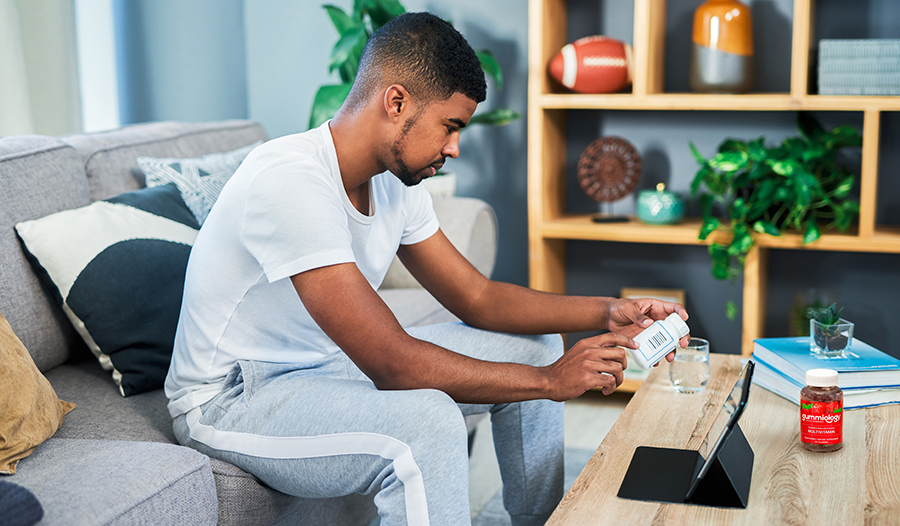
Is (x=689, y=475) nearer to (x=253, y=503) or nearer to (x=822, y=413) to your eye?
(x=822, y=413)

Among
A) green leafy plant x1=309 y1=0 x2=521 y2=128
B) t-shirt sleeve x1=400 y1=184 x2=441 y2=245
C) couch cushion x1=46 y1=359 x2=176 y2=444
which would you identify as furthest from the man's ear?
green leafy plant x1=309 y1=0 x2=521 y2=128

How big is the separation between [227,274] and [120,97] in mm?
1508

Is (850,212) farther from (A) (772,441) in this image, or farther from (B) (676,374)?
(A) (772,441)

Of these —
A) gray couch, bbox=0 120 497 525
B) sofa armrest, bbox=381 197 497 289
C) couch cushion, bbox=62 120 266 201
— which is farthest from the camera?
sofa armrest, bbox=381 197 497 289

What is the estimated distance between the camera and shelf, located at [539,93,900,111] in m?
1.95

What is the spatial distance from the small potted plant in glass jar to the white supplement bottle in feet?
0.84

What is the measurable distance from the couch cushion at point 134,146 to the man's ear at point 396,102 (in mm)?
805

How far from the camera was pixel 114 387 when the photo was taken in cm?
140

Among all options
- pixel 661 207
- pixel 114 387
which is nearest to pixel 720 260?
pixel 661 207

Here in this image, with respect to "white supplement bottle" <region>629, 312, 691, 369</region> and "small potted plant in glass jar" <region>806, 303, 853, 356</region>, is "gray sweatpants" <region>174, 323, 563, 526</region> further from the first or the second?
"small potted plant in glass jar" <region>806, 303, 853, 356</region>

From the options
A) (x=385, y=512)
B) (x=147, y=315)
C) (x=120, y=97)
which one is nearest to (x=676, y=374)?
(x=385, y=512)

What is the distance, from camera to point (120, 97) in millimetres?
2393

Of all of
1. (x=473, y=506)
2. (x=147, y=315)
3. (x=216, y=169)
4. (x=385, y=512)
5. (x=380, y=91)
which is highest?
(x=380, y=91)

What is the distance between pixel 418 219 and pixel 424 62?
0.34 meters
